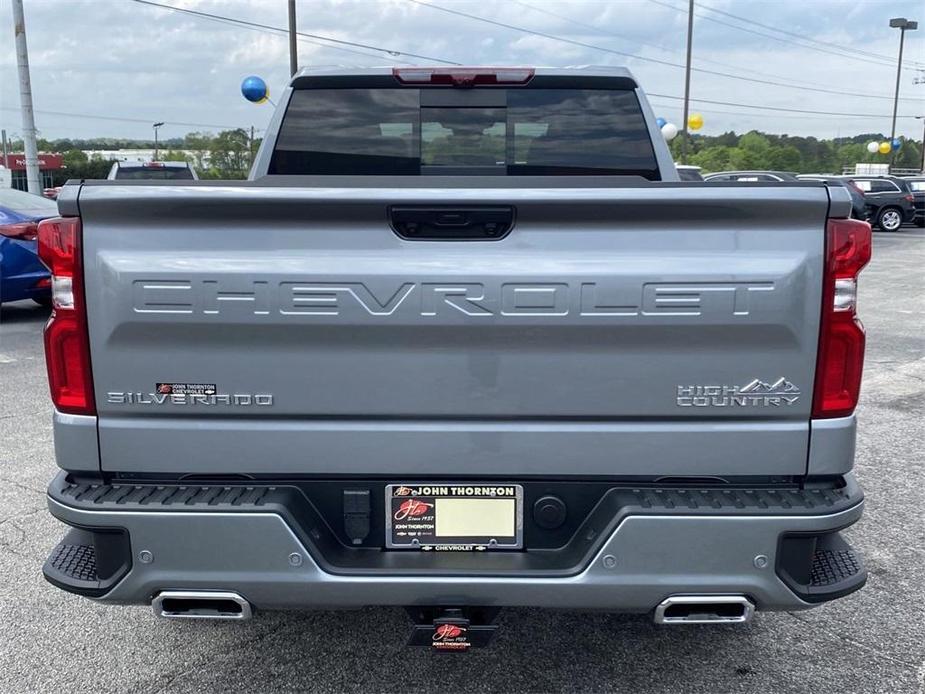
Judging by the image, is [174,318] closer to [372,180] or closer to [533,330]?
[372,180]

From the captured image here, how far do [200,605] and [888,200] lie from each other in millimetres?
30904

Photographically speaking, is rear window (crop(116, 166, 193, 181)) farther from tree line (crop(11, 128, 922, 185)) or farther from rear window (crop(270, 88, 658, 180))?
tree line (crop(11, 128, 922, 185))

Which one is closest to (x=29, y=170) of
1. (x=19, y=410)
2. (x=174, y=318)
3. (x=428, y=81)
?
(x=19, y=410)

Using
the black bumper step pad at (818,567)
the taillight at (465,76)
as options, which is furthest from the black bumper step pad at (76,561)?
the taillight at (465,76)

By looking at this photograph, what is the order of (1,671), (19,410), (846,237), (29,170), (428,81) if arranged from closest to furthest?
(846,237) < (1,671) < (428,81) < (19,410) < (29,170)

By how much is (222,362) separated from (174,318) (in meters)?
0.18

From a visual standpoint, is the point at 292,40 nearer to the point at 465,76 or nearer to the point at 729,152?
the point at 465,76

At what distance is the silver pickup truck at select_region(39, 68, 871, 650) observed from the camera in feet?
7.72

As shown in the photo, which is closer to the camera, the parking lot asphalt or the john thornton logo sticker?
the john thornton logo sticker

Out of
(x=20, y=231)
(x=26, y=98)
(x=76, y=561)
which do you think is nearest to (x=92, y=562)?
(x=76, y=561)

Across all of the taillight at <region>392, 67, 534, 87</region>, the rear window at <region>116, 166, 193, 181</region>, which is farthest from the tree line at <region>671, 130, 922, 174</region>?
the taillight at <region>392, 67, 534, 87</region>

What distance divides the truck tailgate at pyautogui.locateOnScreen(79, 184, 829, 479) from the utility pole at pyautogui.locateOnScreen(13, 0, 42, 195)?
17.8 m

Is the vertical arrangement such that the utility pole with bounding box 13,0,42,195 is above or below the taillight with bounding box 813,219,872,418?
above

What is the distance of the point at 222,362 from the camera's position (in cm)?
241
